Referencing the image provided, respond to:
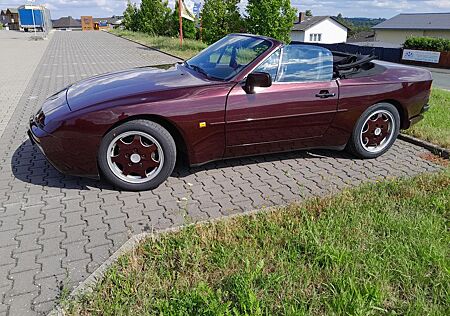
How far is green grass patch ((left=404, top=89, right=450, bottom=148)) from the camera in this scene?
4.93 m

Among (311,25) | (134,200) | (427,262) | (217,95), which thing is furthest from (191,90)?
(311,25)

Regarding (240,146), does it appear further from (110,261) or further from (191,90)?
(110,261)

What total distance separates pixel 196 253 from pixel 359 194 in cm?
176

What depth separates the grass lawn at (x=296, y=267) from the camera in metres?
2.06

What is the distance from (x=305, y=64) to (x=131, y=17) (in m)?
43.8

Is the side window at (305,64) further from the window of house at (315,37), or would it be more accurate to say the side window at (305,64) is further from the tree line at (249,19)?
the window of house at (315,37)

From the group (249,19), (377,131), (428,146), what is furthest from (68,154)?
(249,19)

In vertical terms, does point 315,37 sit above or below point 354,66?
above

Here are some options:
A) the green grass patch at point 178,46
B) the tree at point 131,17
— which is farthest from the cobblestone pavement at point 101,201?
the tree at point 131,17

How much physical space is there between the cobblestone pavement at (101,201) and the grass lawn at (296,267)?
0.38m

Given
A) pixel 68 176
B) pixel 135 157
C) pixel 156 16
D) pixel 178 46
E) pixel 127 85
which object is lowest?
pixel 68 176

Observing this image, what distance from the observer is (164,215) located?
3145mm

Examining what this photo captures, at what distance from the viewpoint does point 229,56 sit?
13.5 feet

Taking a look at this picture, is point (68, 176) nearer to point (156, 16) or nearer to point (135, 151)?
point (135, 151)
